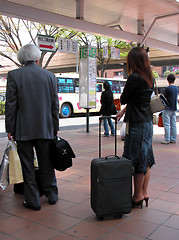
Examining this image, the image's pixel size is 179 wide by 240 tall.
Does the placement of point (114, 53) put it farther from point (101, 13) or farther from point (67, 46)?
point (101, 13)

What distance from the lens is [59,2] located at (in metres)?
8.11

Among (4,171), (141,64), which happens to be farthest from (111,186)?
(141,64)

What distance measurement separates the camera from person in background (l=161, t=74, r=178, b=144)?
25.1ft

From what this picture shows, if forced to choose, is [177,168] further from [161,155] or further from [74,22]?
[74,22]

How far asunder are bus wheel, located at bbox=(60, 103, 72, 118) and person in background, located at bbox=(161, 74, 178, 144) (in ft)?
39.3

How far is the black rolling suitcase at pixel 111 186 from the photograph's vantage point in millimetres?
2975

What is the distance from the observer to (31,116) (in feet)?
11.0

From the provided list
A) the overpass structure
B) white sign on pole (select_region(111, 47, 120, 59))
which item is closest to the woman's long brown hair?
the overpass structure

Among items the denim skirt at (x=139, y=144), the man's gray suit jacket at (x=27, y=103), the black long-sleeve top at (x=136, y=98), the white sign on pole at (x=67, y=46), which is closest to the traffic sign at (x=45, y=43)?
the white sign on pole at (x=67, y=46)

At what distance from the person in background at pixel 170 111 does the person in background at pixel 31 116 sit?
4823 millimetres

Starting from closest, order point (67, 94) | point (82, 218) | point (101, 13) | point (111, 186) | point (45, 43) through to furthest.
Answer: point (111, 186) < point (82, 218) < point (45, 43) < point (101, 13) < point (67, 94)

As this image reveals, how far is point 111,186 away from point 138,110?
0.88 meters

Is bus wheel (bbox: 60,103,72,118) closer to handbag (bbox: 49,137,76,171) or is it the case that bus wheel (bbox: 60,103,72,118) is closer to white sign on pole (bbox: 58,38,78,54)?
white sign on pole (bbox: 58,38,78,54)

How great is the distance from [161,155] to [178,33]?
8.33 metres
